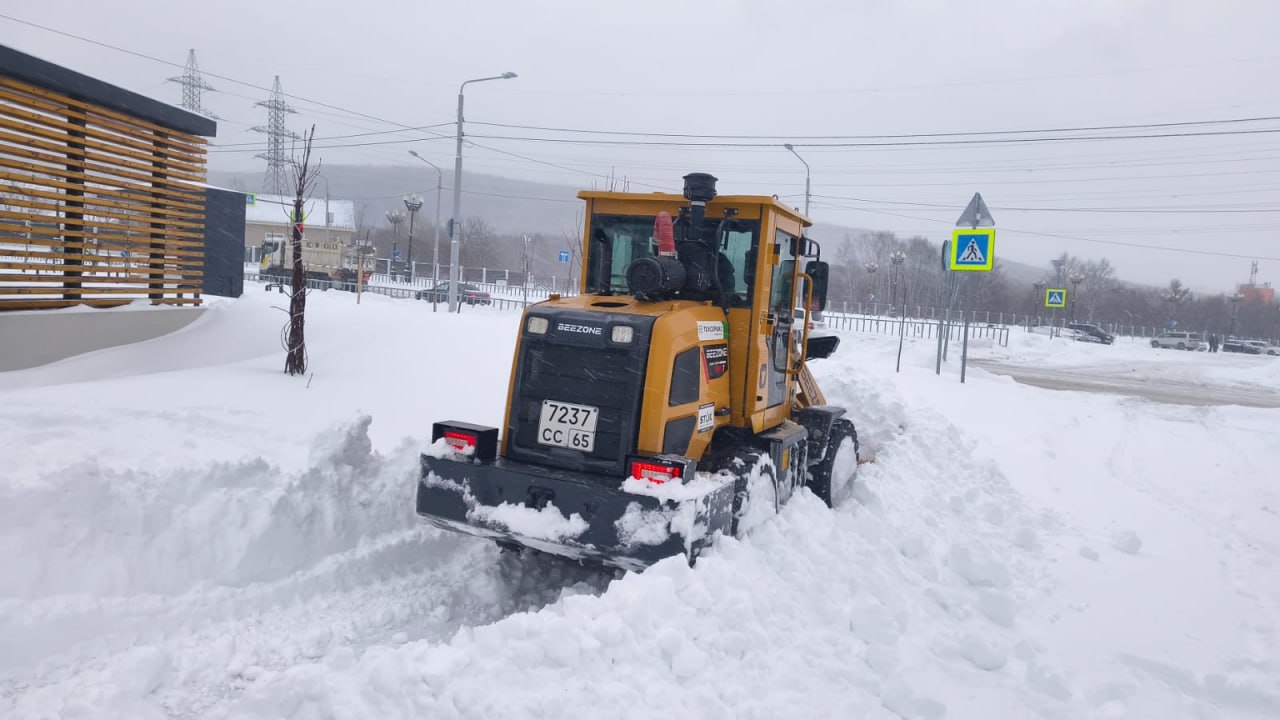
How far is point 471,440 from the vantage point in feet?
17.4

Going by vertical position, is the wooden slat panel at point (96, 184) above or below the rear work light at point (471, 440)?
above

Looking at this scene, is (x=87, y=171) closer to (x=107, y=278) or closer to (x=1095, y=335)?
(x=107, y=278)

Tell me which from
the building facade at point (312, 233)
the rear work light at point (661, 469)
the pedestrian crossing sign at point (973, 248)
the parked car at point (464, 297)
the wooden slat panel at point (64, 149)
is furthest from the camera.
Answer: the building facade at point (312, 233)

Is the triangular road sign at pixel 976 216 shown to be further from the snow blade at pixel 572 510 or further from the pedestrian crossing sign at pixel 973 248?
the snow blade at pixel 572 510

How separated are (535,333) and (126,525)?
2.93 meters

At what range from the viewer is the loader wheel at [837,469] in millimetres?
6785

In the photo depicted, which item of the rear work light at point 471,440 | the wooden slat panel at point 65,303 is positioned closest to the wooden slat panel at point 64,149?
the wooden slat panel at point 65,303

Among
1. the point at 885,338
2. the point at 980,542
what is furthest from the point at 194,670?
the point at 885,338

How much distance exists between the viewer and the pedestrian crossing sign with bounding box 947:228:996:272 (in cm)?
1330

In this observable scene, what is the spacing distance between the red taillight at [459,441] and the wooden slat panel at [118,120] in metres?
8.75

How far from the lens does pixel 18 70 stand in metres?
9.88

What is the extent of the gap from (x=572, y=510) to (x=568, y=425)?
622 millimetres

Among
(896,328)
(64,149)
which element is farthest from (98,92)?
(896,328)

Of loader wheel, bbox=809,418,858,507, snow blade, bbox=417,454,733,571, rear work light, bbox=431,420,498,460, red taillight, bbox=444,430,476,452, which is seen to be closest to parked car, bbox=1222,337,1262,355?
loader wheel, bbox=809,418,858,507
